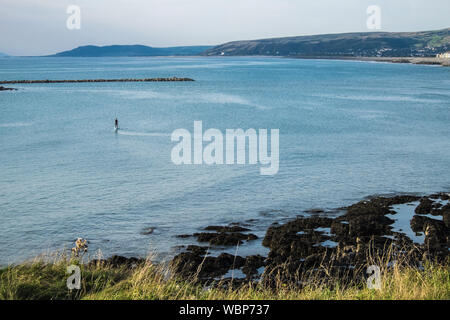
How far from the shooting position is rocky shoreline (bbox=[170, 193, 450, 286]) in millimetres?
13565

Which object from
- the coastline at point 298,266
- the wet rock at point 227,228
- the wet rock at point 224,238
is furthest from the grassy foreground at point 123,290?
the wet rock at point 227,228

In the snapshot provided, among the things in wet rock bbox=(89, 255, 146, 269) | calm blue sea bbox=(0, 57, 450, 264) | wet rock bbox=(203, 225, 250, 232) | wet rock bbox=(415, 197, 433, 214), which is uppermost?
calm blue sea bbox=(0, 57, 450, 264)

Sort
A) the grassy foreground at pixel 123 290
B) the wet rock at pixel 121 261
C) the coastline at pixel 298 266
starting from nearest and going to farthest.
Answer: the grassy foreground at pixel 123 290 → the coastline at pixel 298 266 → the wet rock at pixel 121 261

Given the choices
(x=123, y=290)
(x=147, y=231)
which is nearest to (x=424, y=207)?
(x=147, y=231)

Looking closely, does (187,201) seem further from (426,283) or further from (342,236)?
(426,283)

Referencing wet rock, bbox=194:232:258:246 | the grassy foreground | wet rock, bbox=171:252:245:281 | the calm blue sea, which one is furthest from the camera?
the calm blue sea

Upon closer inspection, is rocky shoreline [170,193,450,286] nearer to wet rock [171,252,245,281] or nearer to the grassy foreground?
wet rock [171,252,245,281]

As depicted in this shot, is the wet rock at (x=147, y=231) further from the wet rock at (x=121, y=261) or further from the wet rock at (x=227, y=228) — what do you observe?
the wet rock at (x=121, y=261)

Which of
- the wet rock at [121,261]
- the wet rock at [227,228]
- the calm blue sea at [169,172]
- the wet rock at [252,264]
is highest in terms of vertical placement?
the calm blue sea at [169,172]

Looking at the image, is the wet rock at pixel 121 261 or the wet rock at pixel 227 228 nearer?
the wet rock at pixel 121 261

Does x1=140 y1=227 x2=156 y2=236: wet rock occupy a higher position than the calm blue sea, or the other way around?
the calm blue sea

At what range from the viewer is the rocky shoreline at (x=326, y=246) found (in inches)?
534

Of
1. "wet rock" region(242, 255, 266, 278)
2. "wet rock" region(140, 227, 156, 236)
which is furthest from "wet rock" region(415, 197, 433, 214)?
"wet rock" region(140, 227, 156, 236)

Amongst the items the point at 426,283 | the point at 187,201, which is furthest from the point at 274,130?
the point at 426,283
